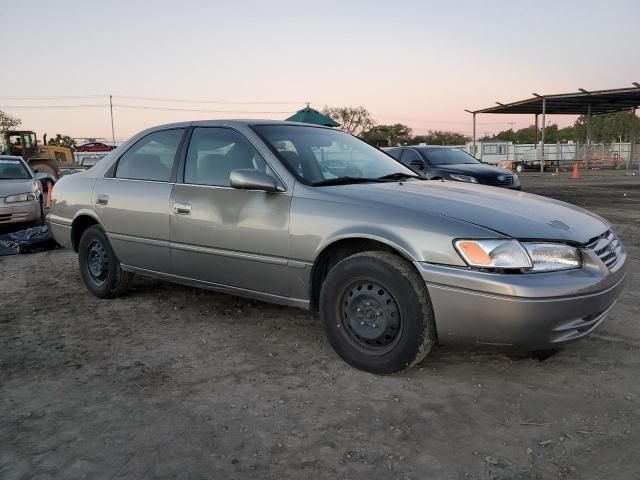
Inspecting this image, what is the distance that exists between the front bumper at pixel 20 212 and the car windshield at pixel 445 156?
737cm

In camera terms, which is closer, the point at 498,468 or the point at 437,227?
the point at 498,468

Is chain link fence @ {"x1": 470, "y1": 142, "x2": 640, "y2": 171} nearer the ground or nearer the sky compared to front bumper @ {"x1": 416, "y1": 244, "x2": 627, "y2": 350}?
nearer the sky

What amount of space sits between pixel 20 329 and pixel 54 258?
10.7 feet

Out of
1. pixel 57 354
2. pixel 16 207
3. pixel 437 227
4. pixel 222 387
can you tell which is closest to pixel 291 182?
pixel 437 227

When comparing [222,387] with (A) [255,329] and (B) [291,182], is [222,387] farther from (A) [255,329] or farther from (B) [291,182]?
(B) [291,182]

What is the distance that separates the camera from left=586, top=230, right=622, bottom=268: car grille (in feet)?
Answer: 10.2

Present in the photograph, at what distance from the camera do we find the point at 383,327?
3111 mm

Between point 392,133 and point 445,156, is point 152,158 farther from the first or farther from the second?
point 392,133

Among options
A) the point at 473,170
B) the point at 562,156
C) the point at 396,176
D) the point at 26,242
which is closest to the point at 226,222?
the point at 396,176

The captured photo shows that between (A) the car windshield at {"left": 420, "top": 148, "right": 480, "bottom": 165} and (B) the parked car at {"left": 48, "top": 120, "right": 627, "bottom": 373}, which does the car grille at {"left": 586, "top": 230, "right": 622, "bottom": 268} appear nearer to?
(B) the parked car at {"left": 48, "top": 120, "right": 627, "bottom": 373}

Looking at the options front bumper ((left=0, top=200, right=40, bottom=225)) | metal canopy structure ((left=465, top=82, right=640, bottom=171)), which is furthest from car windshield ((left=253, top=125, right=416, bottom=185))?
metal canopy structure ((left=465, top=82, right=640, bottom=171))

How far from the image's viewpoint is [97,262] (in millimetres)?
4980

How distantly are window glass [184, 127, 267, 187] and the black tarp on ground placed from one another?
14.3 ft

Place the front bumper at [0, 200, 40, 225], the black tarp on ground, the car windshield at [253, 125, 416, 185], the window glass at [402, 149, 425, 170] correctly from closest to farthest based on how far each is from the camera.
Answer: the car windshield at [253, 125, 416, 185]
the black tarp on ground
the front bumper at [0, 200, 40, 225]
the window glass at [402, 149, 425, 170]
